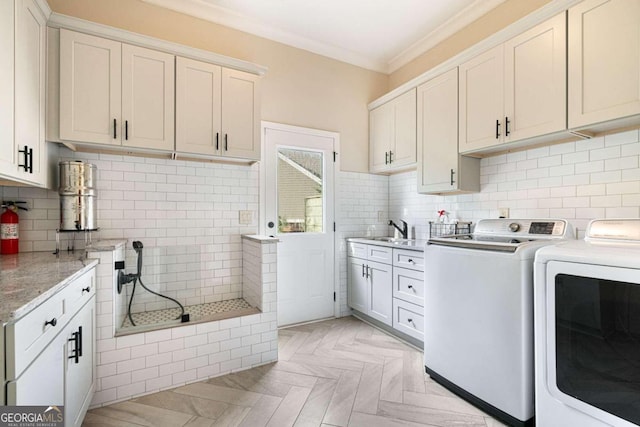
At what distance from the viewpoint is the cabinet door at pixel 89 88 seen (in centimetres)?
200

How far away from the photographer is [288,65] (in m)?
3.21


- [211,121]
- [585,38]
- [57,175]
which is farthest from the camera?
[211,121]

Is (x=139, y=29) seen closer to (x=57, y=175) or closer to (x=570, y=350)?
(x=57, y=175)

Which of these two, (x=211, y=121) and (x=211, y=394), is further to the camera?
(x=211, y=121)

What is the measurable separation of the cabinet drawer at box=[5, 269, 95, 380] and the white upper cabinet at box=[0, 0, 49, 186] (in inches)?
27.4

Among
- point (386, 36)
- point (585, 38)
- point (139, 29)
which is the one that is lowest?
point (585, 38)

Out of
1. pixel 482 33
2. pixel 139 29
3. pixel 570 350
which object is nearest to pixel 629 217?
pixel 570 350

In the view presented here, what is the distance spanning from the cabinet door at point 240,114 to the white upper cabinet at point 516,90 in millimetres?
1766

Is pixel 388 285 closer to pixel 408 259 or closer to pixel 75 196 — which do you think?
pixel 408 259

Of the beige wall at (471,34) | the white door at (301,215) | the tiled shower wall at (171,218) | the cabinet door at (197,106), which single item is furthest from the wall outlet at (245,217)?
the beige wall at (471,34)

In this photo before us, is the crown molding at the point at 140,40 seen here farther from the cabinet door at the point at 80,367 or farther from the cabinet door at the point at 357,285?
the cabinet door at the point at 357,285

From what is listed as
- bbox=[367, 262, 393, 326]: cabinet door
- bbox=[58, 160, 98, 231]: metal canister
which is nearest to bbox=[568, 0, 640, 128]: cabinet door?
bbox=[367, 262, 393, 326]: cabinet door

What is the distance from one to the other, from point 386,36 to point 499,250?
259 centimetres

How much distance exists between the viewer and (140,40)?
2188mm
